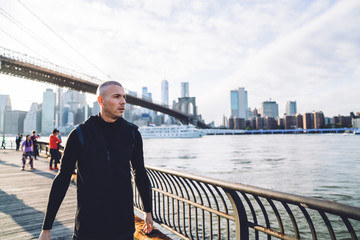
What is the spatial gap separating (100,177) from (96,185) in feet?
0.18

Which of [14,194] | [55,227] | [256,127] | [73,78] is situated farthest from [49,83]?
[256,127]

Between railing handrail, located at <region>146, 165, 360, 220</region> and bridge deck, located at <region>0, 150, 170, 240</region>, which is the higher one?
railing handrail, located at <region>146, 165, 360, 220</region>

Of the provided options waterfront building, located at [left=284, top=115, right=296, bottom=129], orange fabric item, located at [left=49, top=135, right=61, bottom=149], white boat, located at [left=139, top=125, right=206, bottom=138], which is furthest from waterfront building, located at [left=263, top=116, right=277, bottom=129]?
orange fabric item, located at [left=49, top=135, right=61, bottom=149]

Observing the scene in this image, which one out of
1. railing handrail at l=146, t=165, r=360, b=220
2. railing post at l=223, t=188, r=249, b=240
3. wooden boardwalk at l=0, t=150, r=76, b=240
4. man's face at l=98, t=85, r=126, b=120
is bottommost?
wooden boardwalk at l=0, t=150, r=76, b=240

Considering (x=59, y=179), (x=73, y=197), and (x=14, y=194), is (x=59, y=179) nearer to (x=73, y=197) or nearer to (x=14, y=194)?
(x=73, y=197)

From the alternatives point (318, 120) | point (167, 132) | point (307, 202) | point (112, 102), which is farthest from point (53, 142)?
point (318, 120)

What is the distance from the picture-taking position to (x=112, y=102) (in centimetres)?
159

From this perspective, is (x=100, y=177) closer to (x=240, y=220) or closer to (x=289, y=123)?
(x=240, y=220)

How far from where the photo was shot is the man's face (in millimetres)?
1585

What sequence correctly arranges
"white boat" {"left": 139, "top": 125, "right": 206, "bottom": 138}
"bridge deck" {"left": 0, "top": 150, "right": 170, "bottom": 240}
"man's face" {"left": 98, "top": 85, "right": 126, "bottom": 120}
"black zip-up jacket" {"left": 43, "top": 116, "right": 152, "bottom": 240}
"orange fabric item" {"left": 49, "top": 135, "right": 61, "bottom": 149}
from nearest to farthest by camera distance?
→ "black zip-up jacket" {"left": 43, "top": 116, "right": 152, "bottom": 240} → "man's face" {"left": 98, "top": 85, "right": 126, "bottom": 120} → "bridge deck" {"left": 0, "top": 150, "right": 170, "bottom": 240} → "orange fabric item" {"left": 49, "top": 135, "right": 61, "bottom": 149} → "white boat" {"left": 139, "top": 125, "right": 206, "bottom": 138}

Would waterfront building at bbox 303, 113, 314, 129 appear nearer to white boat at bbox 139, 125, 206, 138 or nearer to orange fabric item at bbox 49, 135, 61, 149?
white boat at bbox 139, 125, 206, 138

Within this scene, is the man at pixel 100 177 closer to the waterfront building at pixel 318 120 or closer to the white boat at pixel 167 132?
the white boat at pixel 167 132

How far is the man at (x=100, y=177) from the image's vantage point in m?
1.47

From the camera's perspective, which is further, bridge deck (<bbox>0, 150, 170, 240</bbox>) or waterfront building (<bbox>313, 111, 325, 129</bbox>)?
waterfront building (<bbox>313, 111, 325, 129</bbox>)
